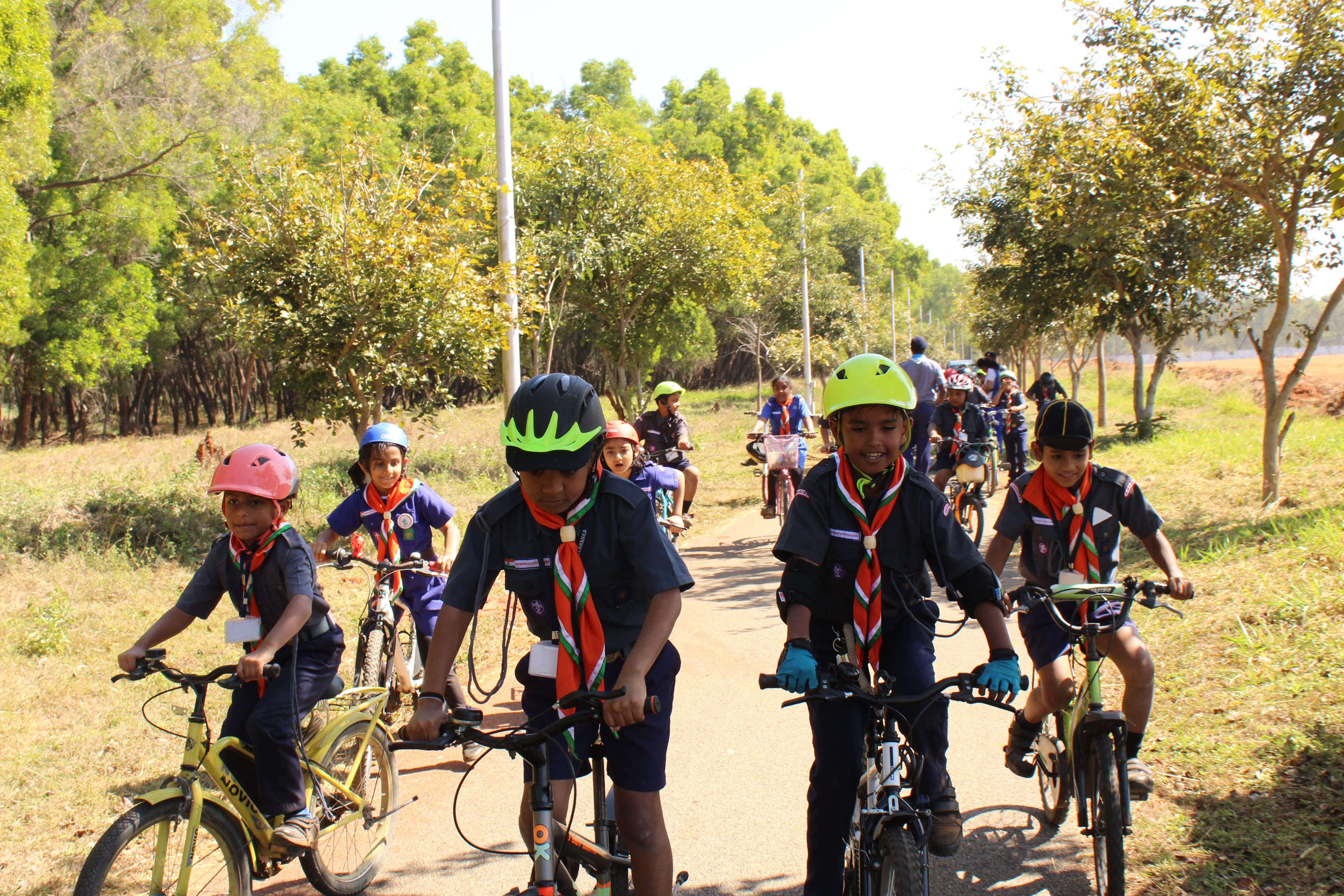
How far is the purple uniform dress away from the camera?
585 cm

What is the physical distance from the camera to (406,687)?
20.0ft

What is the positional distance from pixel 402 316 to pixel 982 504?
7.01m

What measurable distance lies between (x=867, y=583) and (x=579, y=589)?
100cm

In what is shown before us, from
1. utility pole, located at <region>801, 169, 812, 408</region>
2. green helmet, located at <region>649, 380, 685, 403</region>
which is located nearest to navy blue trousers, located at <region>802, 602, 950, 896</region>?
green helmet, located at <region>649, 380, 685, 403</region>

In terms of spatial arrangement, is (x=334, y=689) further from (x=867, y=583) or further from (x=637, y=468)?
(x=637, y=468)

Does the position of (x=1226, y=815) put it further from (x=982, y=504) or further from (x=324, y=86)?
(x=324, y=86)

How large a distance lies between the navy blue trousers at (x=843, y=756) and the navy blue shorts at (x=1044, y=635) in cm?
101

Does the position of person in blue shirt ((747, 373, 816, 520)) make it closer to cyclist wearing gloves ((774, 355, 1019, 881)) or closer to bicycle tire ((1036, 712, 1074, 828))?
bicycle tire ((1036, 712, 1074, 828))

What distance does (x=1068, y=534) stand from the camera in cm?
431

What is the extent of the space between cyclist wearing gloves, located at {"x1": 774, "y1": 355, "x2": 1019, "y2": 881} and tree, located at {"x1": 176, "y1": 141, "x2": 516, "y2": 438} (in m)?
8.49

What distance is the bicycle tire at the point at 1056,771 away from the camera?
427 cm

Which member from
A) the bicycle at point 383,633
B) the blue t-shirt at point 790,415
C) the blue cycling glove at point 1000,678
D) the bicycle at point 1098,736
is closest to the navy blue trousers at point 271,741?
the bicycle at point 383,633

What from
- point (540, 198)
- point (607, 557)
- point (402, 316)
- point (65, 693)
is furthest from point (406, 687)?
point (540, 198)

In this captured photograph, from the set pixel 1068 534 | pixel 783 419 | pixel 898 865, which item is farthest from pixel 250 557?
pixel 783 419
